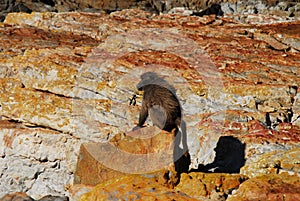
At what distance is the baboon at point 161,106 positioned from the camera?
35.6 feet

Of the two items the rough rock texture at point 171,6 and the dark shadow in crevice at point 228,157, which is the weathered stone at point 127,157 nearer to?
the dark shadow in crevice at point 228,157

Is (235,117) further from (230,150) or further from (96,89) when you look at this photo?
(96,89)

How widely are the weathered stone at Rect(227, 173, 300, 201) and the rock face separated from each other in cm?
4

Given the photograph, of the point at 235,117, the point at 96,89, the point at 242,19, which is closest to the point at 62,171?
the point at 96,89

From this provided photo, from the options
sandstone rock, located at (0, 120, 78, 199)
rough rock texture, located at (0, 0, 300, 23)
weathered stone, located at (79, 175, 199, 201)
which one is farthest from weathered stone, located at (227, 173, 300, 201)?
rough rock texture, located at (0, 0, 300, 23)

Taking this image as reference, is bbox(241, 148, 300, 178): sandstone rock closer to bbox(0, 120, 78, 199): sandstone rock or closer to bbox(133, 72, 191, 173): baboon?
bbox(133, 72, 191, 173): baboon

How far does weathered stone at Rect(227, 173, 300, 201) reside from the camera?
837cm

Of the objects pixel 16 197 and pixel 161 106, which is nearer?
pixel 161 106

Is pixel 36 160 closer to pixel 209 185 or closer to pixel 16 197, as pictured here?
pixel 16 197

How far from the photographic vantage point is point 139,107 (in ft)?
47.0

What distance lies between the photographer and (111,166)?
10.4m

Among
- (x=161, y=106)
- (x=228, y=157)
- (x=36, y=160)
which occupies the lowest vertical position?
(x=36, y=160)

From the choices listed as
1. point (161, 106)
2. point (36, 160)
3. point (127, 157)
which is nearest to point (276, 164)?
point (161, 106)

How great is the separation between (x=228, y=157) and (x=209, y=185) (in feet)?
10.6
